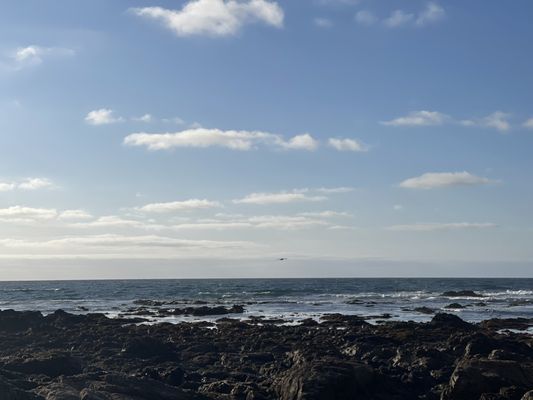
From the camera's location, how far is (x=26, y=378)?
17734 millimetres

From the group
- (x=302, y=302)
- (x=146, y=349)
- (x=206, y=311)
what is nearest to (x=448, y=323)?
(x=146, y=349)

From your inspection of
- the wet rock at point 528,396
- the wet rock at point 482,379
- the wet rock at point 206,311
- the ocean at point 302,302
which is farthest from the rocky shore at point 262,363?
the wet rock at point 206,311

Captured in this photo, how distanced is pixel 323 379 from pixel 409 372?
4810 mm

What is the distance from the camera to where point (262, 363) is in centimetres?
2302

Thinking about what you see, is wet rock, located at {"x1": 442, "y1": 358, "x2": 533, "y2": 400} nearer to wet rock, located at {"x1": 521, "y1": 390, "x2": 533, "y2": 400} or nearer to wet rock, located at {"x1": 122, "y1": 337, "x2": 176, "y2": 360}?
wet rock, located at {"x1": 521, "y1": 390, "x2": 533, "y2": 400}

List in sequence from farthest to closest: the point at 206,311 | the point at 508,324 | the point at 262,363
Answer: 1. the point at 206,311
2. the point at 508,324
3. the point at 262,363

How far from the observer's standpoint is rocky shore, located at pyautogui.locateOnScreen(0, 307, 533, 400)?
16016mm

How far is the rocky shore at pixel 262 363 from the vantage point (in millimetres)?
16016

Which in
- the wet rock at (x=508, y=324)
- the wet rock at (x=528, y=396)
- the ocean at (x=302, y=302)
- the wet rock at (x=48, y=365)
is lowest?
the ocean at (x=302, y=302)

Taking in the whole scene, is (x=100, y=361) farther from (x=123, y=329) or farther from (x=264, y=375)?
(x=123, y=329)

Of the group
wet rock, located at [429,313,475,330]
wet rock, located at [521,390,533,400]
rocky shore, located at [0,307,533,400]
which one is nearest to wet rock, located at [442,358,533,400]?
rocky shore, located at [0,307,533,400]

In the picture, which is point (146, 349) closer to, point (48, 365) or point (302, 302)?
point (48, 365)

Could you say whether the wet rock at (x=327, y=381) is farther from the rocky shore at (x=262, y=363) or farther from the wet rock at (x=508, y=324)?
the wet rock at (x=508, y=324)

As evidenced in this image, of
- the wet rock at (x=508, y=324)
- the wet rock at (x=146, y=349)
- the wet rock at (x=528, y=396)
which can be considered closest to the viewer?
the wet rock at (x=528, y=396)
